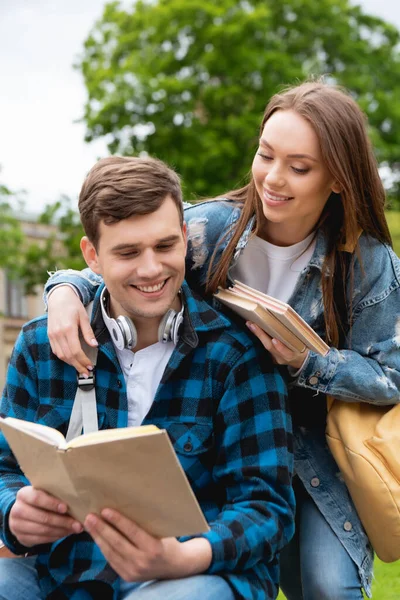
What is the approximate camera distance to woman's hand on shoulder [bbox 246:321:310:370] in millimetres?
3023

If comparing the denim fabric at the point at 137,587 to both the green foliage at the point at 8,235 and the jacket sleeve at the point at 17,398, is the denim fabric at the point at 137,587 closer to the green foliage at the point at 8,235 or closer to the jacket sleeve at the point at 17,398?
the jacket sleeve at the point at 17,398

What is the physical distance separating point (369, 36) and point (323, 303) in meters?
23.5

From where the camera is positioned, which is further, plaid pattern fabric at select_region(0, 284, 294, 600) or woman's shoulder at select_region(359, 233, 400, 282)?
woman's shoulder at select_region(359, 233, 400, 282)

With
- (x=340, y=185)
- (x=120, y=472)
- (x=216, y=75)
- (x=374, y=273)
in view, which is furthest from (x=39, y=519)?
(x=216, y=75)

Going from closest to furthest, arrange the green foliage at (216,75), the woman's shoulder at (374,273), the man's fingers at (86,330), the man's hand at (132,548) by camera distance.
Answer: the man's hand at (132,548) → the man's fingers at (86,330) → the woman's shoulder at (374,273) → the green foliage at (216,75)

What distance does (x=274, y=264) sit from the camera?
362 centimetres

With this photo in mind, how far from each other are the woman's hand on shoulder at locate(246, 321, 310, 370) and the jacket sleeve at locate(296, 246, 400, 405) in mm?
148

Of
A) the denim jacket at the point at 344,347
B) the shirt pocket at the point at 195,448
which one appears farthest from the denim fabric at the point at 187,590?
the denim jacket at the point at 344,347

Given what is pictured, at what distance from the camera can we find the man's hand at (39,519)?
260cm

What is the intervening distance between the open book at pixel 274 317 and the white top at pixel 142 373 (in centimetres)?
27

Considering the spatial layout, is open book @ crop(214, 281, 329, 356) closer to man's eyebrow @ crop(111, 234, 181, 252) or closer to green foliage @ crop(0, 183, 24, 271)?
man's eyebrow @ crop(111, 234, 181, 252)

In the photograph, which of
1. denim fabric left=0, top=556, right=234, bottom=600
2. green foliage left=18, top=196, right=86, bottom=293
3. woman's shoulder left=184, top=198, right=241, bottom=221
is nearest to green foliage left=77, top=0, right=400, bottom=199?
green foliage left=18, top=196, right=86, bottom=293

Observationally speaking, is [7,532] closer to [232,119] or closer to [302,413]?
[302,413]

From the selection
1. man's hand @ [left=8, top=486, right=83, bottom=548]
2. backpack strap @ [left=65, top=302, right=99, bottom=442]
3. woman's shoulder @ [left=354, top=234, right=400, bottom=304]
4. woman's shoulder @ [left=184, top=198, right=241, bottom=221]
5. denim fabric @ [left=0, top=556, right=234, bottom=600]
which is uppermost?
woman's shoulder @ [left=184, top=198, right=241, bottom=221]
